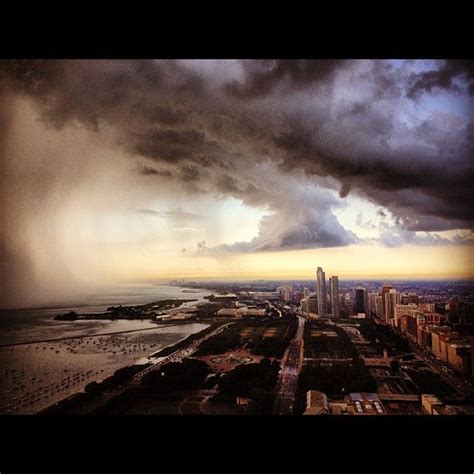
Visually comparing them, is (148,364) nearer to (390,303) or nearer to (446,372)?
(390,303)

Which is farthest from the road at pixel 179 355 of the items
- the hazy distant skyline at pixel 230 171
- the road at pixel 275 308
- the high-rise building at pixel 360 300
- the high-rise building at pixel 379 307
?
the high-rise building at pixel 379 307

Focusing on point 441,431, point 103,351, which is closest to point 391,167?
point 441,431

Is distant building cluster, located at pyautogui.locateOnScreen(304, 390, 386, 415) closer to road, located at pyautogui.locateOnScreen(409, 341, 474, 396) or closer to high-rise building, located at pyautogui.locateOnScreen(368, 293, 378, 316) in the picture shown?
road, located at pyautogui.locateOnScreen(409, 341, 474, 396)

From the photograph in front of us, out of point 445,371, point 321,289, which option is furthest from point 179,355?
point 445,371

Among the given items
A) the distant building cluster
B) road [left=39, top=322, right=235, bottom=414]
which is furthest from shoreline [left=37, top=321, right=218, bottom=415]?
the distant building cluster
